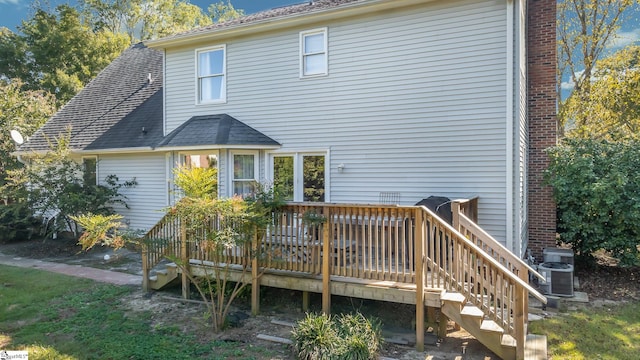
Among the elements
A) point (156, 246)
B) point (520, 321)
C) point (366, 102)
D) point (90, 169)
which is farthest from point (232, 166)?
point (520, 321)

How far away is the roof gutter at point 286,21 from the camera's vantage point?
8.24m

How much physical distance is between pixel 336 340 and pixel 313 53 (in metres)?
6.84

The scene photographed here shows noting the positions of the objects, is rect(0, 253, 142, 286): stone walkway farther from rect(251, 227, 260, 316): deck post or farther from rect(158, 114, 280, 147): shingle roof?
rect(158, 114, 280, 147): shingle roof

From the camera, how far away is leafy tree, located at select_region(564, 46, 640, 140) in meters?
14.8

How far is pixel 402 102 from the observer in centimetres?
833

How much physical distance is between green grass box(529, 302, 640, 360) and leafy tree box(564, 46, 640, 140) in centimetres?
1017

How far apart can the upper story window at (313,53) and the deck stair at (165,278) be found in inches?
210

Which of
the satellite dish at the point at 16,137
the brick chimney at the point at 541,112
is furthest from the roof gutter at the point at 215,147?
the satellite dish at the point at 16,137

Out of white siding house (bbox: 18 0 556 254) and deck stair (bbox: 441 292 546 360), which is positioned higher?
white siding house (bbox: 18 0 556 254)

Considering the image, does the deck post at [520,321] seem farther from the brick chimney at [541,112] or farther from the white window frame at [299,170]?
the white window frame at [299,170]

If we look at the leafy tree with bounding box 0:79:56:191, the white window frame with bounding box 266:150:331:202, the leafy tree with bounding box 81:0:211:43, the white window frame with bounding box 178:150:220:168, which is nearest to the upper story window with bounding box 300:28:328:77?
the white window frame with bounding box 266:150:331:202

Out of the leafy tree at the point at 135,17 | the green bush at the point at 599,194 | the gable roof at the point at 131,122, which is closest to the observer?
the green bush at the point at 599,194

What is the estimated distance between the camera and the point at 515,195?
745cm

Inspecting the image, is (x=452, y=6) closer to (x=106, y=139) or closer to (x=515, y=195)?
(x=515, y=195)
